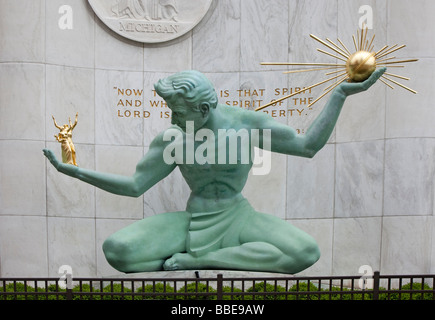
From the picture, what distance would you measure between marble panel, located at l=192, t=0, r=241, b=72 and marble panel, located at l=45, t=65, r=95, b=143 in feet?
4.71

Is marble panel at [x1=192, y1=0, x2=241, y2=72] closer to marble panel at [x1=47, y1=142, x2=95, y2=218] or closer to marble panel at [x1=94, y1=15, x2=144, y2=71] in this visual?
marble panel at [x1=94, y1=15, x2=144, y2=71]

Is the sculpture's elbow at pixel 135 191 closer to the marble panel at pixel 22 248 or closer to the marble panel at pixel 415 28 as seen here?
the marble panel at pixel 22 248

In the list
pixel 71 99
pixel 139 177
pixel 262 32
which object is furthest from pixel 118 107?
pixel 139 177

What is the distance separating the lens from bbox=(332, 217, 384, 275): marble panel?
883cm

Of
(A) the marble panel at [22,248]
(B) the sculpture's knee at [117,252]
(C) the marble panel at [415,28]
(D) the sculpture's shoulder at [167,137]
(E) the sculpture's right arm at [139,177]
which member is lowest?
(A) the marble panel at [22,248]

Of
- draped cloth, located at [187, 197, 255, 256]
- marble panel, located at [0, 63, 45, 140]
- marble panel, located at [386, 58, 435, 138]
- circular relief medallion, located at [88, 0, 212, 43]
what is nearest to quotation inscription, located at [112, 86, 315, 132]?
circular relief medallion, located at [88, 0, 212, 43]

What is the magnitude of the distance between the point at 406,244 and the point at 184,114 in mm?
3573

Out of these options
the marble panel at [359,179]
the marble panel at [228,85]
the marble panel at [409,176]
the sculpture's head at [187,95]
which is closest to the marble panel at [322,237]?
the marble panel at [359,179]

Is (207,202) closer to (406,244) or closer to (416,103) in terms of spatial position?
(406,244)

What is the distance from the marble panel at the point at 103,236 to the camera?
9.02 m

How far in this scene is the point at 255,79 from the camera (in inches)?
362

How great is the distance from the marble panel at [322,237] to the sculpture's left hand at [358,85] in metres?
3.00

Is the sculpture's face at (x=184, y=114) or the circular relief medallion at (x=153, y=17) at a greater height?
the circular relief medallion at (x=153, y=17)
